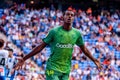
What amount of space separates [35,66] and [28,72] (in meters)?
1.70

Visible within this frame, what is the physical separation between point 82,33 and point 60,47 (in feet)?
50.4

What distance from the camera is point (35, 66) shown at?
63.0 ft

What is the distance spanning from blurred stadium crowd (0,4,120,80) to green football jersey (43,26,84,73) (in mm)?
8937

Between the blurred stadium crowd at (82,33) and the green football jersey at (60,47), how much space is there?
894 cm

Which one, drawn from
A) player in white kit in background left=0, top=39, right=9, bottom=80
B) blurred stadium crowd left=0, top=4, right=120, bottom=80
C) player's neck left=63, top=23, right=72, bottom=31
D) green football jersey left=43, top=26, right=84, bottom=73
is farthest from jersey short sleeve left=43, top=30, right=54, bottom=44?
blurred stadium crowd left=0, top=4, right=120, bottom=80

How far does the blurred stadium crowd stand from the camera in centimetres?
1934

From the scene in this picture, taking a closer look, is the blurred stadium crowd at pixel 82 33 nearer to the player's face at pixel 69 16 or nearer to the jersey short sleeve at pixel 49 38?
the jersey short sleeve at pixel 49 38

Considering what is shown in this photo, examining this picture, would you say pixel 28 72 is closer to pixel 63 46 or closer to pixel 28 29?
pixel 28 29

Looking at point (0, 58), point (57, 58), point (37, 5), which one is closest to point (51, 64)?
point (57, 58)

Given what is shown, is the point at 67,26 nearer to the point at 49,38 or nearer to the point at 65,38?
the point at 65,38

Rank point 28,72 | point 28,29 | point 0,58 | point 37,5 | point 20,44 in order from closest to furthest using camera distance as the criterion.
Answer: point 0,58 < point 28,72 < point 20,44 < point 28,29 < point 37,5

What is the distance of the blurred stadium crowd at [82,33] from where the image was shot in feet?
63.5

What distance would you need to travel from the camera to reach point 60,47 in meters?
7.45

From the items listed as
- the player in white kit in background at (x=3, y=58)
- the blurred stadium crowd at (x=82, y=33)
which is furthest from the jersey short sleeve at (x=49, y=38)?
the blurred stadium crowd at (x=82, y=33)
